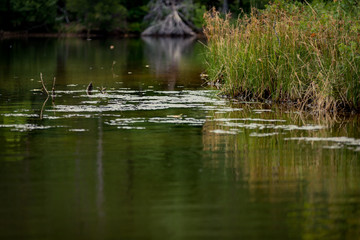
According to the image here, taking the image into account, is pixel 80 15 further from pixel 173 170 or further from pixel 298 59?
pixel 173 170

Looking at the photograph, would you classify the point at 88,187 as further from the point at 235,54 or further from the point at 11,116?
the point at 235,54

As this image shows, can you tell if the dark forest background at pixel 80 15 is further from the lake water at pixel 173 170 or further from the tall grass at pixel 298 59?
the lake water at pixel 173 170

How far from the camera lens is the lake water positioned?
6.75m

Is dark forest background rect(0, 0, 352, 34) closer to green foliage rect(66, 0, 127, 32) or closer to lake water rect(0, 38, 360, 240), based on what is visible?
green foliage rect(66, 0, 127, 32)

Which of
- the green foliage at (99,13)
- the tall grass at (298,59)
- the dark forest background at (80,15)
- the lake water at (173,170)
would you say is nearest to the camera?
the lake water at (173,170)

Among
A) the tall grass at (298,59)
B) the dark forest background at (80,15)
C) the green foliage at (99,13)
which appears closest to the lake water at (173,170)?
the tall grass at (298,59)

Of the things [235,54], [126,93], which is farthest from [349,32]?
[126,93]

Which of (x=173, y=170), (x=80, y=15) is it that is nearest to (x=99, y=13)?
(x=80, y=15)

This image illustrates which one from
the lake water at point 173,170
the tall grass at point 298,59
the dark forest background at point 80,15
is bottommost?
the lake water at point 173,170

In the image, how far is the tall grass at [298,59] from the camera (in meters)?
13.9

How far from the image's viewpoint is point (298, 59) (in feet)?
49.3

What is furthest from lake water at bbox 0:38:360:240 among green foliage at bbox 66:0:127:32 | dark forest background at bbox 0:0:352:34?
green foliage at bbox 66:0:127:32

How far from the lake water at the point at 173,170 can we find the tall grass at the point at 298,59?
0.56 metres

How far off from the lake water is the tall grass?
0.56m
